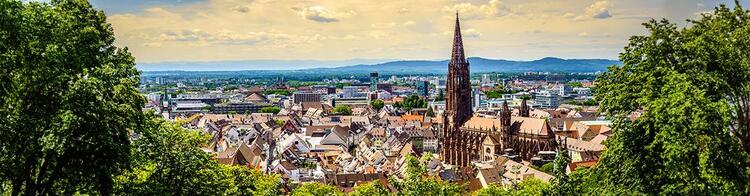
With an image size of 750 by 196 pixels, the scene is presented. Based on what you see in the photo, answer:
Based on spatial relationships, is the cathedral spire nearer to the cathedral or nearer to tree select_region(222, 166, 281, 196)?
the cathedral

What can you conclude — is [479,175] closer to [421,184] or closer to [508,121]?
[508,121]

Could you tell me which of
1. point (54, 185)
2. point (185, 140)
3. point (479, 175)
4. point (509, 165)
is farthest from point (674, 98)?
point (509, 165)

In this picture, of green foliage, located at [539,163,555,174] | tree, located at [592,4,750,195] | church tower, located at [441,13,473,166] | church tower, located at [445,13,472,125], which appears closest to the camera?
tree, located at [592,4,750,195]

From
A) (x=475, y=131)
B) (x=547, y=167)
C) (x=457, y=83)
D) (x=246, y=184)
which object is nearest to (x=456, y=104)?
(x=457, y=83)

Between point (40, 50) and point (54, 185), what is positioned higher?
point (40, 50)

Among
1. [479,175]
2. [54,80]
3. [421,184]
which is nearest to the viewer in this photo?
[54,80]

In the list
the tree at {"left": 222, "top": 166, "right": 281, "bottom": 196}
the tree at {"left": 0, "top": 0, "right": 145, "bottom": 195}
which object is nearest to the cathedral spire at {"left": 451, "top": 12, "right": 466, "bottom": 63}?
the tree at {"left": 222, "top": 166, "right": 281, "bottom": 196}
